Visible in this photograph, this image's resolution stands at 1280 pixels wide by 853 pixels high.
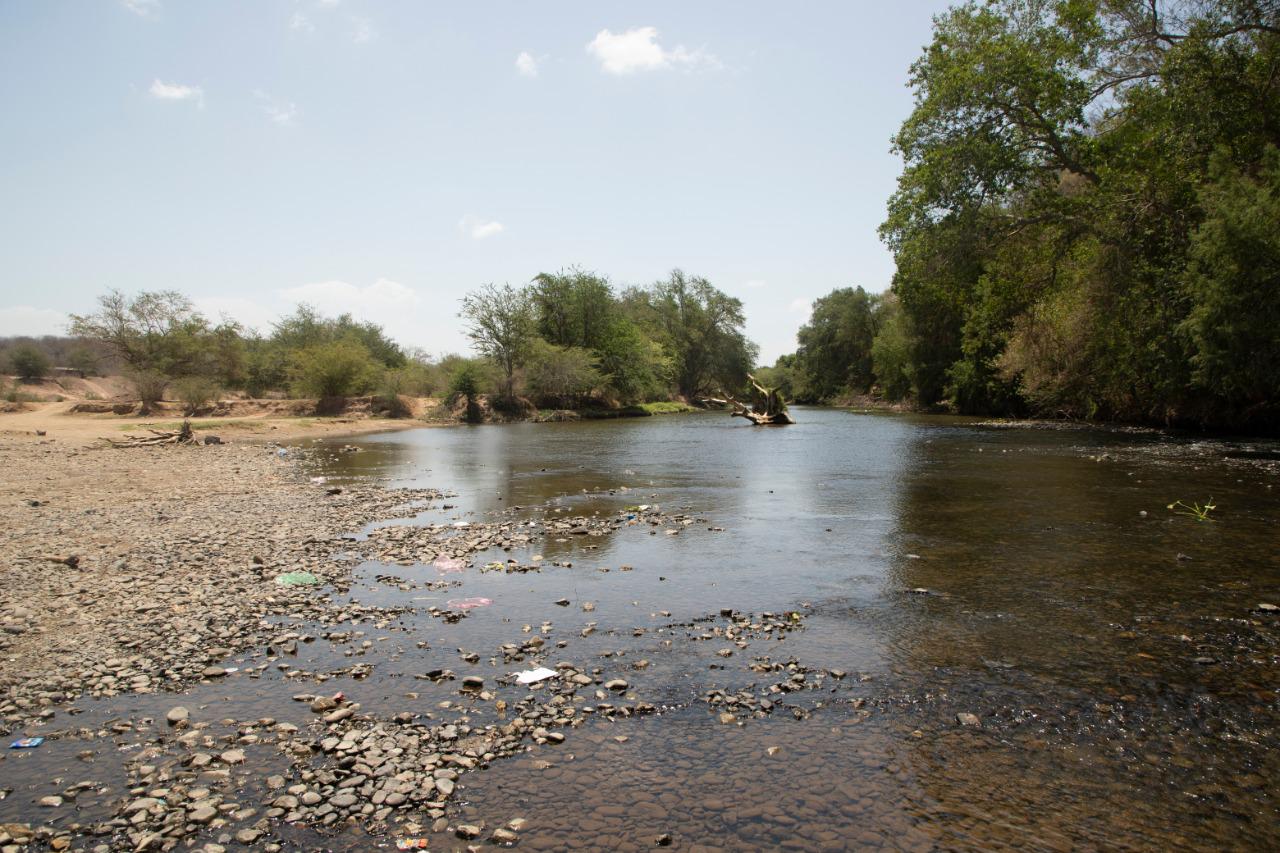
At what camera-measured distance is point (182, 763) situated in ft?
16.9

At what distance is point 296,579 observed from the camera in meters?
9.93

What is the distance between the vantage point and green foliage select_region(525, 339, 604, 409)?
212 feet

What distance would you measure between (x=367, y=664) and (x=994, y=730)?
572 centimetres

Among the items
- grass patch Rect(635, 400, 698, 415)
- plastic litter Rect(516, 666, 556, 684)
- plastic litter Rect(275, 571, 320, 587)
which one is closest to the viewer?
plastic litter Rect(516, 666, 556, 684)

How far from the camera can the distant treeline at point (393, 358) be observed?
2297 inches

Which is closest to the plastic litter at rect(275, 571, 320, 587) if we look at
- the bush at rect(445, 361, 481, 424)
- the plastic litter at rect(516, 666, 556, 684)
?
the plastic litter at rect(516, 666, 556, 684)

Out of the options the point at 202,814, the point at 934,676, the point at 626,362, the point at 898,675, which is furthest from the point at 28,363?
the point at 934,676

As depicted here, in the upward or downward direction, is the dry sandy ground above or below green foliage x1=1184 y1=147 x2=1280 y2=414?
below

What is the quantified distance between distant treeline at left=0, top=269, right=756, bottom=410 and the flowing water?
49.3 m

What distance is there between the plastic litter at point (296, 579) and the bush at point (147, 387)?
171 feet

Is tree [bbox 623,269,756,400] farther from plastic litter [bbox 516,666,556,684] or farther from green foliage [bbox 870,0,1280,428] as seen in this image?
plastic litter [bbox 516,666,556,684]

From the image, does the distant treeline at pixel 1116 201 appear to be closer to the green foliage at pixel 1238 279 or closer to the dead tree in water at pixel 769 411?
the green foliage at pixel 1238 279

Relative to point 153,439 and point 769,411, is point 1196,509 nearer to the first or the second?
point 769,411

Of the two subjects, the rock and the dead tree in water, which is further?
the dead tree in water
